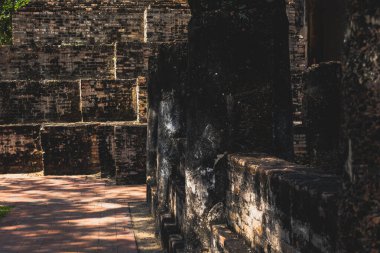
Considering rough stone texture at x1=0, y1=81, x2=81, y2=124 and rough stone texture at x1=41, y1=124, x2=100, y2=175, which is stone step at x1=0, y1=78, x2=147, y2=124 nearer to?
rough stone texture at x1=0, y1=81, x2=81, y2=124

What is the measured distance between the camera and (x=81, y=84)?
479 inches

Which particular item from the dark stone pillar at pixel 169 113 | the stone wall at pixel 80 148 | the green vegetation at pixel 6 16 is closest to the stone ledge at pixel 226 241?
the dark stone pillar at pixel 169 113

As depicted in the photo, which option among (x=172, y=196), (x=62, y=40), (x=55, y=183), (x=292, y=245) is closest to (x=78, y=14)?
(x=62, y=40)

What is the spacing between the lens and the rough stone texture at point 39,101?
12.2m

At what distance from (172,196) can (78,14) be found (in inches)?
369

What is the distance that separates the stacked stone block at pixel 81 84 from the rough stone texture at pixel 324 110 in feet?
19.4

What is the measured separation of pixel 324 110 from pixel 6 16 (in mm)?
13749

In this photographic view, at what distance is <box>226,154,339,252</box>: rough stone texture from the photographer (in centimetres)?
221

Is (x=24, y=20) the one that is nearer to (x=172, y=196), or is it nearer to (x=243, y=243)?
(x=172, y=196)

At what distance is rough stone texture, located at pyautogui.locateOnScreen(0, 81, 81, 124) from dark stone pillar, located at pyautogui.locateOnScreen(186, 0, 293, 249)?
874 cm

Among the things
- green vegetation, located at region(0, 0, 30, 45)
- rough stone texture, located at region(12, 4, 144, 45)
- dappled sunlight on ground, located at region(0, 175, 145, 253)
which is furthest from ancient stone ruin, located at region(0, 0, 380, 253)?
green vegetation, located at region(0, 0, 30, 45)

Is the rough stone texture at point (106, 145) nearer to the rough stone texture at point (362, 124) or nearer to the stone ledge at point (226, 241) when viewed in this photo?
the stone ledge at point (226, 241)

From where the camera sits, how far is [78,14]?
46.7ft

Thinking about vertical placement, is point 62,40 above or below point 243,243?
above
